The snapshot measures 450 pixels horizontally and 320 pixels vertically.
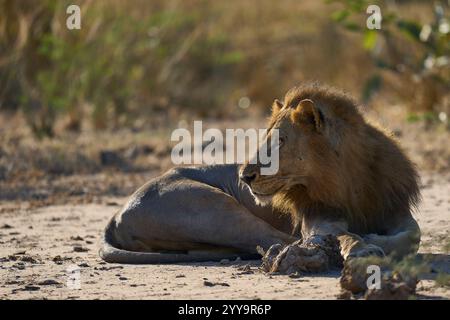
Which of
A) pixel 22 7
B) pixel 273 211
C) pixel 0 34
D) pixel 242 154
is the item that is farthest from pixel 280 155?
pixel 22 7

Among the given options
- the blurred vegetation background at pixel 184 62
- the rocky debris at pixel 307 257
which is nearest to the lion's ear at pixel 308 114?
the rocky debris at pixel 307 257

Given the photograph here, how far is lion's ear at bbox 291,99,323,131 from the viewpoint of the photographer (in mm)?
5840

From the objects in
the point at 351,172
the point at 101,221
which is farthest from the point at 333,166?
the point at 101,221

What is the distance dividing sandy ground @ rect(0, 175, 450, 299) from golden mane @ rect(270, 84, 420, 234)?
0.36 m

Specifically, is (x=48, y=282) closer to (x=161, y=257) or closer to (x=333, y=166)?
(x=161, y=257)

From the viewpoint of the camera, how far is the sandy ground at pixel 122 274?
5270mm

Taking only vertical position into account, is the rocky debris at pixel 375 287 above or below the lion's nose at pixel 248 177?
below

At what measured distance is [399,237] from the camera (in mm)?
5727

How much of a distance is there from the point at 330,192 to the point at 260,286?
833mm

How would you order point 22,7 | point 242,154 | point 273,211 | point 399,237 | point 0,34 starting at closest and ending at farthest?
point 399,237 < point 273,211 < point 242,154 < point 0,34 < point 22,7

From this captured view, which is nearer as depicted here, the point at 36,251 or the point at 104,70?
the point at 36,251

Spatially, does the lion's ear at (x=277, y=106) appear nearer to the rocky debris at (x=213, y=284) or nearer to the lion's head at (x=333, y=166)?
the lion's head at (x=333, y=166)

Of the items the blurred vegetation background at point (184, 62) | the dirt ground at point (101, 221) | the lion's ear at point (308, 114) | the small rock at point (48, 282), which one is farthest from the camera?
the blurred vegetation background at point (184, 62)
